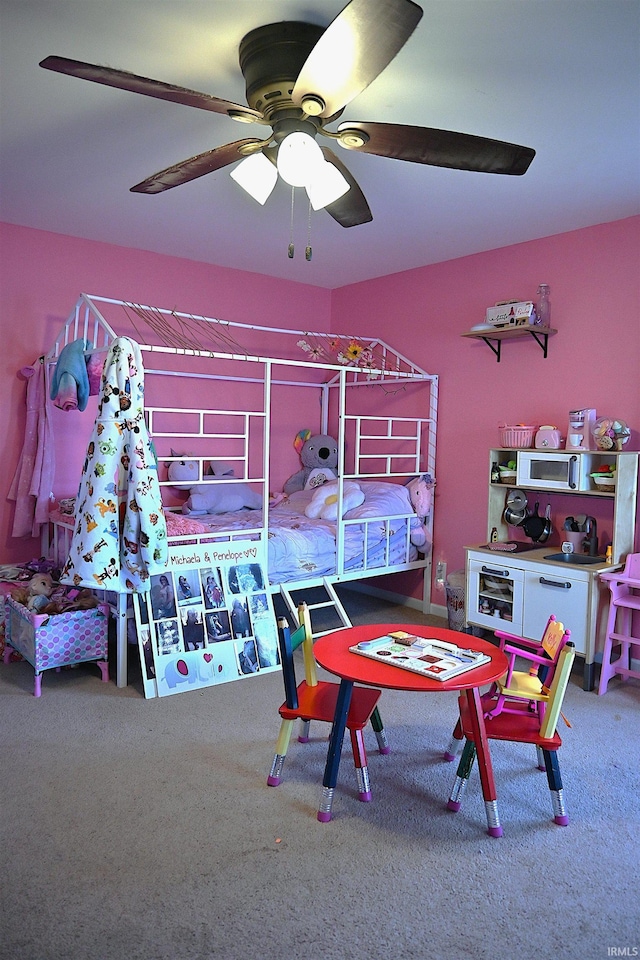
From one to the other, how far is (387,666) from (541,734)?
0.56 meters

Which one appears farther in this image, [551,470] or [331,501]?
[331,501]

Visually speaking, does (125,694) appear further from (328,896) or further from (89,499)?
(328,896)

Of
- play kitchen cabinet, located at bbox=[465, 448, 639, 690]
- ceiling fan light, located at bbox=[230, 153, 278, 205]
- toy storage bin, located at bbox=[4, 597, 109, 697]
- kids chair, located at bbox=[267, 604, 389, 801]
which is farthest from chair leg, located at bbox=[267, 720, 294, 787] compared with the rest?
ceiling fan light, located at bbox=[230, 153, 278, 205]

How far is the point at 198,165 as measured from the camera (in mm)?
2287

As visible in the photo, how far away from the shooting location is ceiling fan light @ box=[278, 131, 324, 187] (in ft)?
6.98

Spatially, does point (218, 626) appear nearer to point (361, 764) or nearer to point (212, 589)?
point (212, 589)

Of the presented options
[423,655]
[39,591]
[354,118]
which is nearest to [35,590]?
[39,591]

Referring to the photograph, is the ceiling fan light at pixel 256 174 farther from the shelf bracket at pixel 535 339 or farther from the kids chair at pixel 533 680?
the shelf bracket at pixel 535 339

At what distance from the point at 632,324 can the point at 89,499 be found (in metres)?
3.03

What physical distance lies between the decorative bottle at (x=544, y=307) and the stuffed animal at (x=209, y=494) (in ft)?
7.35

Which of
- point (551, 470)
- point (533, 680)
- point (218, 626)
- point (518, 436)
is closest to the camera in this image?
point (533, 680)

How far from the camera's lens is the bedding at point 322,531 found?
388 cm

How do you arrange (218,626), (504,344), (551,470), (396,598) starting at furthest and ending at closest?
(396,598)
(504,344)
(551,470)
(218,626)

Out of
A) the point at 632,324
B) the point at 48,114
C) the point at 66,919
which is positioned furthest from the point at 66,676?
the point at 632,324
